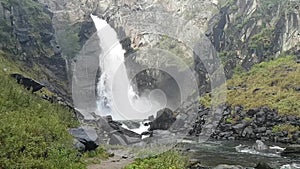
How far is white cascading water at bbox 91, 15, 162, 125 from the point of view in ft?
209

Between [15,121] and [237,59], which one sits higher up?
[237,59]

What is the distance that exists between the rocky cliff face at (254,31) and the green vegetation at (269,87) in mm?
4599

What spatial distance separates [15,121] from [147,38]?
75.1 metres

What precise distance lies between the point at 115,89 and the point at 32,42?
1710 centimetres

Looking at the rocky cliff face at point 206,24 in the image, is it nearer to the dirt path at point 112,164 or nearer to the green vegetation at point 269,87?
the green vegetation at point 269,87

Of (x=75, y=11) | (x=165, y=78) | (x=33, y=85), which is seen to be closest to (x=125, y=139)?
(x=33, y=85)

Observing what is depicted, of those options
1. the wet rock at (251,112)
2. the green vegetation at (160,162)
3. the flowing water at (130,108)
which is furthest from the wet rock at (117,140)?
the wet rock at (251,112)

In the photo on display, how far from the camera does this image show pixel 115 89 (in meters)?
73.8

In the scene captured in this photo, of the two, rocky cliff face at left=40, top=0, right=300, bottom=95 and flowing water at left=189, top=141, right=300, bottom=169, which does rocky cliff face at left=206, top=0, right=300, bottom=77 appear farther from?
flowing water at left=189, top=141, right=300, bottom=169

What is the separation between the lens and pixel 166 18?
328 feet

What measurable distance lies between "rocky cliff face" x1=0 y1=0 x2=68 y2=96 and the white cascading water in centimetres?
712

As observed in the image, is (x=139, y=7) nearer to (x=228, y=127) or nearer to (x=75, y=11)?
(x=75, y=11)

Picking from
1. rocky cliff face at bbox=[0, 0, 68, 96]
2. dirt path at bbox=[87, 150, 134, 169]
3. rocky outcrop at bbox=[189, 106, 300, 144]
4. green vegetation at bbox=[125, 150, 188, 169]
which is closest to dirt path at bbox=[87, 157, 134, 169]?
dirt path at bbox=[87, 150, 134, 169]

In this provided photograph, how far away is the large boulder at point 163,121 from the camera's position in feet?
175
